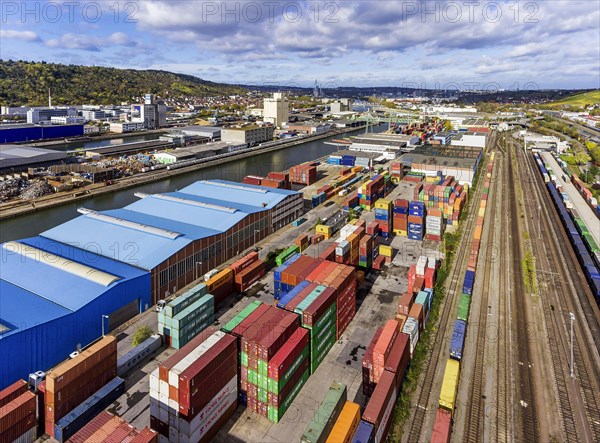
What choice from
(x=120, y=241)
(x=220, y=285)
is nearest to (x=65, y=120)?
(x=120, y=241)

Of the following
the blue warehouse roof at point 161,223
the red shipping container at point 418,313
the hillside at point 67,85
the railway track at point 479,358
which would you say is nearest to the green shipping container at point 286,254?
the blue warehouse roof at point 161,223

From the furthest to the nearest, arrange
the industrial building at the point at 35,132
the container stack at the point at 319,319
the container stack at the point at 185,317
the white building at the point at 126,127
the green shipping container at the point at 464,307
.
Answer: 1. the white building at the point at 126,127
2. the industrial building at the point at 35,132
3. the green shipping container at the point at 464,307
4. the container stack at the point at 185,317
5. the container stack at the point at 319,319

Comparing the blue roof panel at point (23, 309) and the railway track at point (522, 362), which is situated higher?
the blue roof panel at point (23, 309)

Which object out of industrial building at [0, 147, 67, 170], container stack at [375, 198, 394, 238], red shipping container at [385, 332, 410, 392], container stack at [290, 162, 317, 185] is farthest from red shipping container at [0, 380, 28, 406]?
industrial building at [0, 147, 67, 170]

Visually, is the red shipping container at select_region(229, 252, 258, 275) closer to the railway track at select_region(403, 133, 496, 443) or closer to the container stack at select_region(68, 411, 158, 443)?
the railway track at select_region(403, 133, 496, 443)

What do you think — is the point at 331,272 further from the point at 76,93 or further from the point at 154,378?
the point at 76,93

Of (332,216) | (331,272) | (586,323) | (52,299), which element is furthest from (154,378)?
(332,216)

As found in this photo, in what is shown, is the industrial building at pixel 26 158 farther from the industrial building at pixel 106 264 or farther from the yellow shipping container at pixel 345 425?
the yellow shipping container at pixel 345 425

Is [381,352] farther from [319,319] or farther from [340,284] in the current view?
[340,284]
